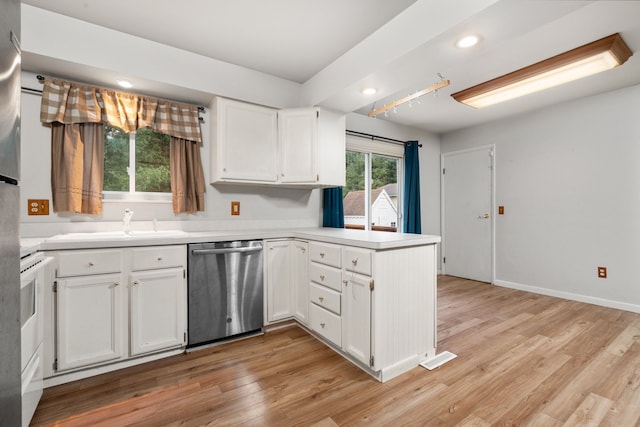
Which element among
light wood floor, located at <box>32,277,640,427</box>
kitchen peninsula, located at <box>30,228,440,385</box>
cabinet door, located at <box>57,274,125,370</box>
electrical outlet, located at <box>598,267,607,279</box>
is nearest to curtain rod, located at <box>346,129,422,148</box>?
kitchen peninsula, located at <box>30,228,440,385</box>

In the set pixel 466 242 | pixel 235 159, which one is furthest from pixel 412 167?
pixel 235 159

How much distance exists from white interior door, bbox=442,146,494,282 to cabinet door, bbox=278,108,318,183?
289 centimetres

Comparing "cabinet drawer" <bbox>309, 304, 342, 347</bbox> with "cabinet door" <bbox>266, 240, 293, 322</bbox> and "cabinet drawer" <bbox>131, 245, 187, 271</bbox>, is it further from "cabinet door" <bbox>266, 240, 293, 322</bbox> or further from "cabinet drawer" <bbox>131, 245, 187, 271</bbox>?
"cabinet drawer" <bbox>131, 245, 187, 271</bbox>

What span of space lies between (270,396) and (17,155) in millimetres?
1635

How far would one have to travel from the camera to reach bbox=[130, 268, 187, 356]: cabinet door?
2066 mm

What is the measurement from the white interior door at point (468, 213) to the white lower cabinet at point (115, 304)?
406 centimetres

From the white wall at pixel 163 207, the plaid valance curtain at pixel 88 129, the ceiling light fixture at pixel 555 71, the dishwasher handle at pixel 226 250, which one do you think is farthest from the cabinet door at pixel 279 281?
the ceiling light fixture at pixel 555 71

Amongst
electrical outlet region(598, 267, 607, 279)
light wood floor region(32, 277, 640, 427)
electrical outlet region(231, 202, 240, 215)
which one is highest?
electrical outlet region(231, 202, 240, 215)

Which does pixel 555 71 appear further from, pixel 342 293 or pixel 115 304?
pixel 115 304

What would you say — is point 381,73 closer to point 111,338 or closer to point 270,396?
point 270,396

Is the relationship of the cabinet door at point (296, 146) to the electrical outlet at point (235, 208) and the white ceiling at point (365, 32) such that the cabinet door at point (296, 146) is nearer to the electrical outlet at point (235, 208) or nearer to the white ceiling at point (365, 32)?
the white ceiling at point (365, 32)

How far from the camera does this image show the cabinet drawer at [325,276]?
7.20 ft

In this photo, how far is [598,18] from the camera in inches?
74.3

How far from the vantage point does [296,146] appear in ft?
9.68
